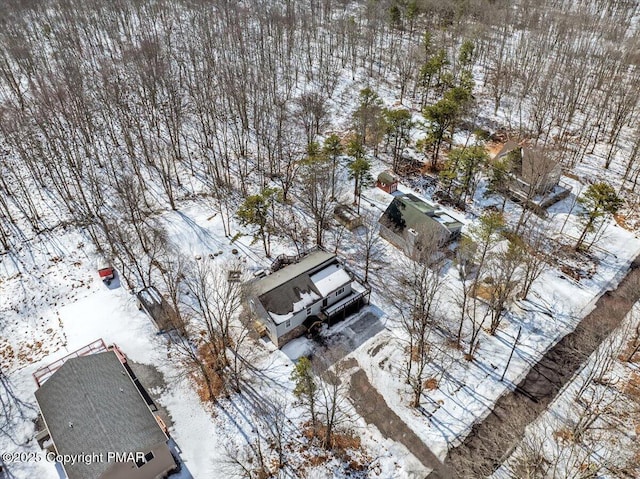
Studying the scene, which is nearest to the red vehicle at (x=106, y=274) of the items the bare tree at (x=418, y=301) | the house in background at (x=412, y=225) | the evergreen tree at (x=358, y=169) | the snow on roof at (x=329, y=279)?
the snow on roof at (x=329, y=279)

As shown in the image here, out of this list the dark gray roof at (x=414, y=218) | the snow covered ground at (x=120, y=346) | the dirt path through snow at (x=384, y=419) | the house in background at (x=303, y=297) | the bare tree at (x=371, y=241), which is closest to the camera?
the dirt path through snow at (x=384, y=419)

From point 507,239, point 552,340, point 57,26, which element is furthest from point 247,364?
point 57,26

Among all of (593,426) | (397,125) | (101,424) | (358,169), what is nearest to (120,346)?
(101,424)

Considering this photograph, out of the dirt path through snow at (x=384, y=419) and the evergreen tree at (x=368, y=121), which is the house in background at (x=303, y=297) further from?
the evergreen tree at (x=368, y=121)

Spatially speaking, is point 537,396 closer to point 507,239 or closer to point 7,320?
point 507,239

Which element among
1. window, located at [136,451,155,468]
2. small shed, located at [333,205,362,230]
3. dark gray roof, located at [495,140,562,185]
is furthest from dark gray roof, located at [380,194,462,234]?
window, located at [136,451,155,468]

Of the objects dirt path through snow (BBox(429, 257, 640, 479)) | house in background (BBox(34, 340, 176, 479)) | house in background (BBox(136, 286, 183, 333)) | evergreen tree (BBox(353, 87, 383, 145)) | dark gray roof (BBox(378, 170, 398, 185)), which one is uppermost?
evergreen tree (BBox(353, 87, 383, 145))

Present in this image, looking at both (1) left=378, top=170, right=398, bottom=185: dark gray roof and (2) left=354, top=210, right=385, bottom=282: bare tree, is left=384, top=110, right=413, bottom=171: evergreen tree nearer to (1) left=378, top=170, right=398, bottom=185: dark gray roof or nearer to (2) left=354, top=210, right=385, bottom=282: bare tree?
(1) left=378, top=170, right=398, bottom=185: dark gray roof
